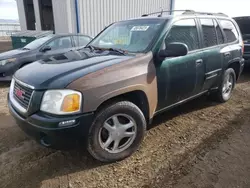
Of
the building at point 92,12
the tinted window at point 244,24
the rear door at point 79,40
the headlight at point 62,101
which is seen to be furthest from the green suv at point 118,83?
the building at point 92,12

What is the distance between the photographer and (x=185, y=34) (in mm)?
3395

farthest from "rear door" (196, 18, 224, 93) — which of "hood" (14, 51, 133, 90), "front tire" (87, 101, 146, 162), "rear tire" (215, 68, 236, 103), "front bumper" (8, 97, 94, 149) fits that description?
"front bumper" (8, 97, 94, 149)

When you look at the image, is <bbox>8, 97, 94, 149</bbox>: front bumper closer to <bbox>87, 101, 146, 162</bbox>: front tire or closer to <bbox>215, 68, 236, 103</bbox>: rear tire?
<bbox>87, 101, 146, 162</bbox>: front tire

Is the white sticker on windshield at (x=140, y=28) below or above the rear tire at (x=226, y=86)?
above

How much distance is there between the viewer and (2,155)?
2.85m

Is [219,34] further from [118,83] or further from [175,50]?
[118,83]

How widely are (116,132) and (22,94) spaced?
1.16 meters

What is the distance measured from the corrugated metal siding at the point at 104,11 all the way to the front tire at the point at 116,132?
10165mm

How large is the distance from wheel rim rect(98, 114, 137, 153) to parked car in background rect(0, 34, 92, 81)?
4.74 meters

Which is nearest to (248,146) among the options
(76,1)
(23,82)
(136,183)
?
(136,183)

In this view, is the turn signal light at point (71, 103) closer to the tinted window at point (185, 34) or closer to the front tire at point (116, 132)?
the front tire at point (116, 132)

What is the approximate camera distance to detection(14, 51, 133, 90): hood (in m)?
2.24

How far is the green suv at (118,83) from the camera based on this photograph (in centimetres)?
221

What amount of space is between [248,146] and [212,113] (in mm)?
1151
